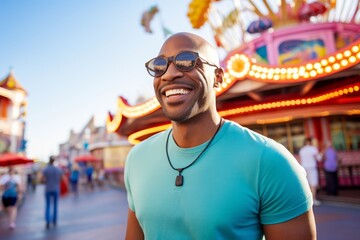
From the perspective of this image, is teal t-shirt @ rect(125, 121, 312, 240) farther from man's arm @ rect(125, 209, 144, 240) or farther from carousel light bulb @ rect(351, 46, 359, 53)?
carousel light bulb @ rect(351, 46, 359, 53)

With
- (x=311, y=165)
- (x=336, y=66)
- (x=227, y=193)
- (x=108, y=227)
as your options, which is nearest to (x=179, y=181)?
(x=227, y=193)

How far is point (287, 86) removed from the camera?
7273 mm

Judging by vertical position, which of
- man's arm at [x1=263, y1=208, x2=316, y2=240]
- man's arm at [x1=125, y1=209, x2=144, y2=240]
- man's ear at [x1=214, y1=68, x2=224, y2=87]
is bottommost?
man's arm at [x1=125, y1=209, x2=144, y2=240]

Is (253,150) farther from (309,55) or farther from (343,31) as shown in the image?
(343,31)

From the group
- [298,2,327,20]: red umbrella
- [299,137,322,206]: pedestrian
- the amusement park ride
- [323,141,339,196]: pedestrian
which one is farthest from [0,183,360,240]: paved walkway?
[298,2,327,20]: red umbrella

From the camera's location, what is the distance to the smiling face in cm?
119

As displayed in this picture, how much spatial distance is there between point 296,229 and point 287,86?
6.89m

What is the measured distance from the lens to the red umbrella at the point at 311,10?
33.0 feet

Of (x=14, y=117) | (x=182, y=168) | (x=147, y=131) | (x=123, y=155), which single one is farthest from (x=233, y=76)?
(x=123, y=155)

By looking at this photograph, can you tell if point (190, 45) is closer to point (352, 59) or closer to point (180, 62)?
point (180, 62)

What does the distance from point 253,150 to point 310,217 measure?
1.14ft

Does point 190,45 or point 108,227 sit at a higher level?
point 190,45

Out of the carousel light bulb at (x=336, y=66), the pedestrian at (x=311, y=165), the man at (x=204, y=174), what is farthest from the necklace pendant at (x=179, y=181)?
the pedestrian at (x=311, y=165)

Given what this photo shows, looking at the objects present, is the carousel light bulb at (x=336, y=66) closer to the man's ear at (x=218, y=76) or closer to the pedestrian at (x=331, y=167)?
the pedestrian at (x=331, y=167)
